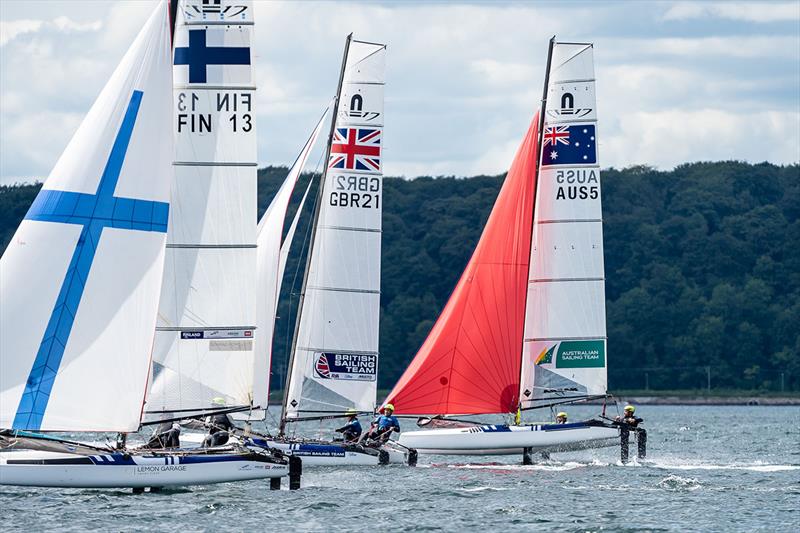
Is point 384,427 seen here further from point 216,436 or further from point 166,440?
point 166,440

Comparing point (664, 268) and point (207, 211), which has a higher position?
point (664, 268)

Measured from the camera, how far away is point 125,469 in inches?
1009

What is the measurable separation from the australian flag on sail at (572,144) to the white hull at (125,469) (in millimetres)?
13097

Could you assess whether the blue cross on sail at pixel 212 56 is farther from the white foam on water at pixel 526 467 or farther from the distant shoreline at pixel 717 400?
the distant shoreline at pixel 717 400

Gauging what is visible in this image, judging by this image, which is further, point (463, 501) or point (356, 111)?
point (356, 111)

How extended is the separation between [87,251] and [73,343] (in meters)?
1.37

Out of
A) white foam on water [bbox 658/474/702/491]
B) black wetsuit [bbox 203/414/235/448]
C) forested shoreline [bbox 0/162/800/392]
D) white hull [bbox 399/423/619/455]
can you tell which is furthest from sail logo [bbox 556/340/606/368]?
forested shoreline [bbox 0/162/800/392]

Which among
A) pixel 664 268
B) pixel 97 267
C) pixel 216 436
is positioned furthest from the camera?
pixel 664 268

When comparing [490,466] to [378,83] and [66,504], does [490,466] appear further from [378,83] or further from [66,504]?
Answer: [66,504]

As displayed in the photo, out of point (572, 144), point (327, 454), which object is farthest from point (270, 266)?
point (572, 144)

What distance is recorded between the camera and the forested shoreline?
382ft

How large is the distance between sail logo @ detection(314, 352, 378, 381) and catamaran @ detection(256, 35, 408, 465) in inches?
0.8

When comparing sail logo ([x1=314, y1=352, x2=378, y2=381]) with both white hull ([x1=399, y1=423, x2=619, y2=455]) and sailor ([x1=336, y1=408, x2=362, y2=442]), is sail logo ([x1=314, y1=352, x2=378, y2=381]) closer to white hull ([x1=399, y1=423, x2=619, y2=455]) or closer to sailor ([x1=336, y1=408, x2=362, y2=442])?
sailor ([x1=336, y1=408, x2=362, y2=442])

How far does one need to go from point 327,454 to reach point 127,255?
340 inches
